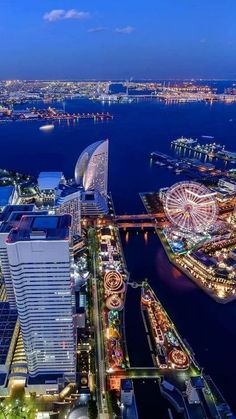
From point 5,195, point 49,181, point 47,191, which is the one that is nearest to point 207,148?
point 49,181

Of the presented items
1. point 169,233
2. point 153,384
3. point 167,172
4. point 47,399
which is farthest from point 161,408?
point 167,172

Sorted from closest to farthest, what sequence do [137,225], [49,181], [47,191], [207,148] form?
[137,225] < [47,191] < [49,181] < [207,148]

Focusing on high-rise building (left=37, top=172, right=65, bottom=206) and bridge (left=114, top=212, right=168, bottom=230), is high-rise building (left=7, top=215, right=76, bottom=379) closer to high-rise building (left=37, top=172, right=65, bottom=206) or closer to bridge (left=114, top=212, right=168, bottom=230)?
bridge (left=114, top=212, right=168, bottom=230)

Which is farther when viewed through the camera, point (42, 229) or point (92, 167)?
point (92, 167)

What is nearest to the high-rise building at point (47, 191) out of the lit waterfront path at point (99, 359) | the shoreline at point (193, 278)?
the shoreline at point (193, 278)

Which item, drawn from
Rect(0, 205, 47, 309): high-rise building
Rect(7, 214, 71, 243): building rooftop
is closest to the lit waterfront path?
Rect(0, 205, 47, 309): high-rise building

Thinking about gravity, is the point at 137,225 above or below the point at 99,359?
above

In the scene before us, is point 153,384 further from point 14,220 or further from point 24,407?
point 14,220

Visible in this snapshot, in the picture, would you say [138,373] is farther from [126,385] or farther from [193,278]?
[193,278]
